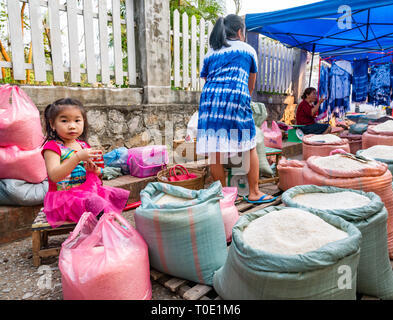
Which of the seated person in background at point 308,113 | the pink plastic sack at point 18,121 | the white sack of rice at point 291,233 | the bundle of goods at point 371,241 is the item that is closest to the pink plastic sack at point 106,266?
the white sack of rice at point 291,233

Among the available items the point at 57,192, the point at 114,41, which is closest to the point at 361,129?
the point at 114,41

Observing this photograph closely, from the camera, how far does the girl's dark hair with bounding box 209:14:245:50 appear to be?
2.24m

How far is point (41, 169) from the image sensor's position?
6.56 feet

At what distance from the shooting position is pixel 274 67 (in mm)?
6418

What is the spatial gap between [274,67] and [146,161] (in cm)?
485

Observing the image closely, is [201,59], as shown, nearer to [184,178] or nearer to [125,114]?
[125,114]

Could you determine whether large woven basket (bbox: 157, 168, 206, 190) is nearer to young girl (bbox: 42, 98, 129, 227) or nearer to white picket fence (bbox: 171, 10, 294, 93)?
young girl (bbox: 42, 98, 129, 227)

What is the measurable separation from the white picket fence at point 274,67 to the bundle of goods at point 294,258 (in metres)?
5.29

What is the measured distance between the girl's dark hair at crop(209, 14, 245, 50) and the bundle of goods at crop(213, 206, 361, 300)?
1.62 meters

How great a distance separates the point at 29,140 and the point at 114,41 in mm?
1935

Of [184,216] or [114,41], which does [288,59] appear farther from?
[184,216]

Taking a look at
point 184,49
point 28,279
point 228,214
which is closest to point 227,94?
point 228,214

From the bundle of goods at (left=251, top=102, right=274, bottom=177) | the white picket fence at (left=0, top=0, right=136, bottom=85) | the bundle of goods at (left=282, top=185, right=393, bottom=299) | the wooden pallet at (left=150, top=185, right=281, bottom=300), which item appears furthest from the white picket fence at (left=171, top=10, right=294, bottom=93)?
the bundle of goods at (left=282, top=185, right=393, bottom=299)

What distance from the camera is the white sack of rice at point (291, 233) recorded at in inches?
39.8
